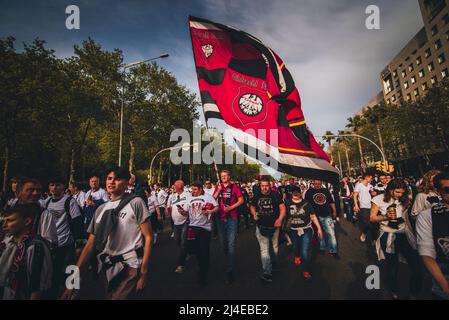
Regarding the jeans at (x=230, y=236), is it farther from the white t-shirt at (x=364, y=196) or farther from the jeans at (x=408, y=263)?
the white t-shirt at (x=364, y=196)

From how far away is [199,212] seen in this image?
4551 mm

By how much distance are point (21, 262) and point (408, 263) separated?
4.78m

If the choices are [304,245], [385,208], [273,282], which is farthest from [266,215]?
[385,208]

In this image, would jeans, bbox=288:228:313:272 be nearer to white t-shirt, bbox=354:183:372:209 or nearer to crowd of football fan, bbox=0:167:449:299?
crowd of football fan, bbox=0:167:449:299

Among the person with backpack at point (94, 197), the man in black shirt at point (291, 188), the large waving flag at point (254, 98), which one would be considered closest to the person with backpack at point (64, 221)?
the person with backpack at point (94, 197)

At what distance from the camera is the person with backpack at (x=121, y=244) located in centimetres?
236

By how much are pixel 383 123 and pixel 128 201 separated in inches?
1532

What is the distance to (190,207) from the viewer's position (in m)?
4.67

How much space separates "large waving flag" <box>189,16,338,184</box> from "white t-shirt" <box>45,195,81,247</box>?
112 inches

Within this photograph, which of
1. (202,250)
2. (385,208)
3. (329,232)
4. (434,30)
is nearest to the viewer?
(385,208)

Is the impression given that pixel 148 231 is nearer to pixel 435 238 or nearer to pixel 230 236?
pixel 230 236

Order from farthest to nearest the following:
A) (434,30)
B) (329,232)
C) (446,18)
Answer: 1. (434,30)
2. (446,18)
3. (329,232)

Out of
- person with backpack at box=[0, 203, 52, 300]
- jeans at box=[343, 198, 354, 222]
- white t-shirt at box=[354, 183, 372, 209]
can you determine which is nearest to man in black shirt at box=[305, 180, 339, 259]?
white t-shirt at box=[354, 183, 372, 209]
